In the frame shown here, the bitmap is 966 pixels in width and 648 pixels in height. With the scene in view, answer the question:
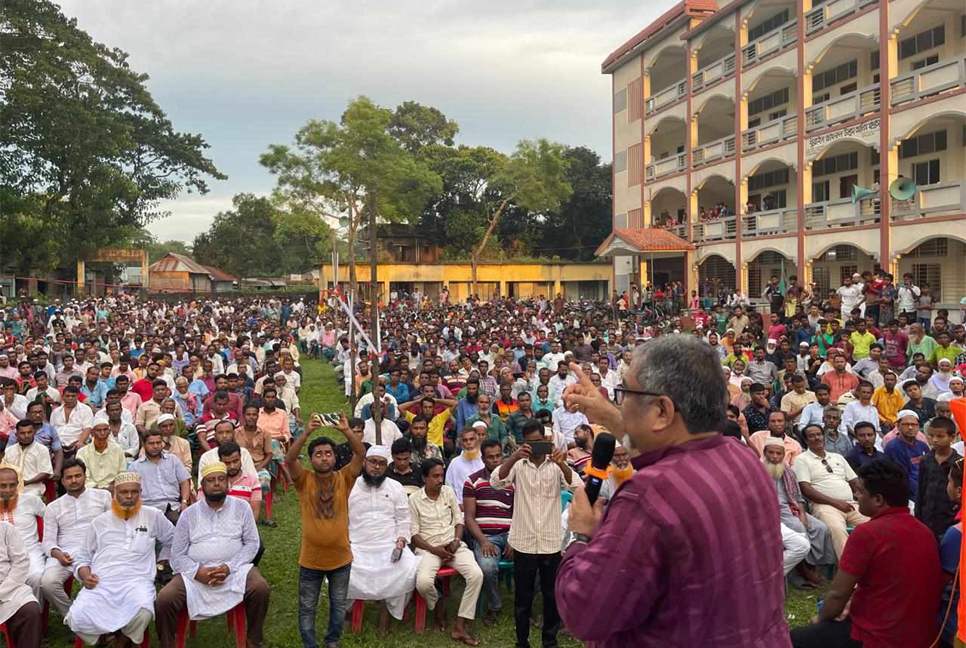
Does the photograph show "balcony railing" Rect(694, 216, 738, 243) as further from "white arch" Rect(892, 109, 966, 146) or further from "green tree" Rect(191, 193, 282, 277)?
"green tree" Rect(191, 193, 282, 277)

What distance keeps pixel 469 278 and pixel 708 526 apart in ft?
135

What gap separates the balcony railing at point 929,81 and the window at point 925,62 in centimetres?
66

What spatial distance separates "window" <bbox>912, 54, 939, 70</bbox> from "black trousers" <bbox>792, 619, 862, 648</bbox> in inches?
739

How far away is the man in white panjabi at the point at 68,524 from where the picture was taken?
530 centimetres

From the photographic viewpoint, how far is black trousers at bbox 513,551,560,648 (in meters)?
5.01

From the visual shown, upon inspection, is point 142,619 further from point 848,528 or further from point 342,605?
point 848,528

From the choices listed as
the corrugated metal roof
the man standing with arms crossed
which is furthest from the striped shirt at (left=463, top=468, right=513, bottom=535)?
the corrugated metal roof

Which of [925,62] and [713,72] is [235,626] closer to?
[925,62]

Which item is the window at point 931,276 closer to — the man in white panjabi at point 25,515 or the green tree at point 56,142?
the man in white panjabi at point 25,515

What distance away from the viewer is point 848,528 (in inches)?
250

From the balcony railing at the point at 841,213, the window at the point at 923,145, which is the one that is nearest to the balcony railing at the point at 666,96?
the balcony railing at the point at 841,213

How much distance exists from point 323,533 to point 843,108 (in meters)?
20.0

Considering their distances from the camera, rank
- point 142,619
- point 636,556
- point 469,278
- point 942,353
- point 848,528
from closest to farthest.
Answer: point 636,556 < point 142,619 < point 848,528 < point 942,353 < point 469,278

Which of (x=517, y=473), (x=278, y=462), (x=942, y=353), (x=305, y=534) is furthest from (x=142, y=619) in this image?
(x=942, y=353)
